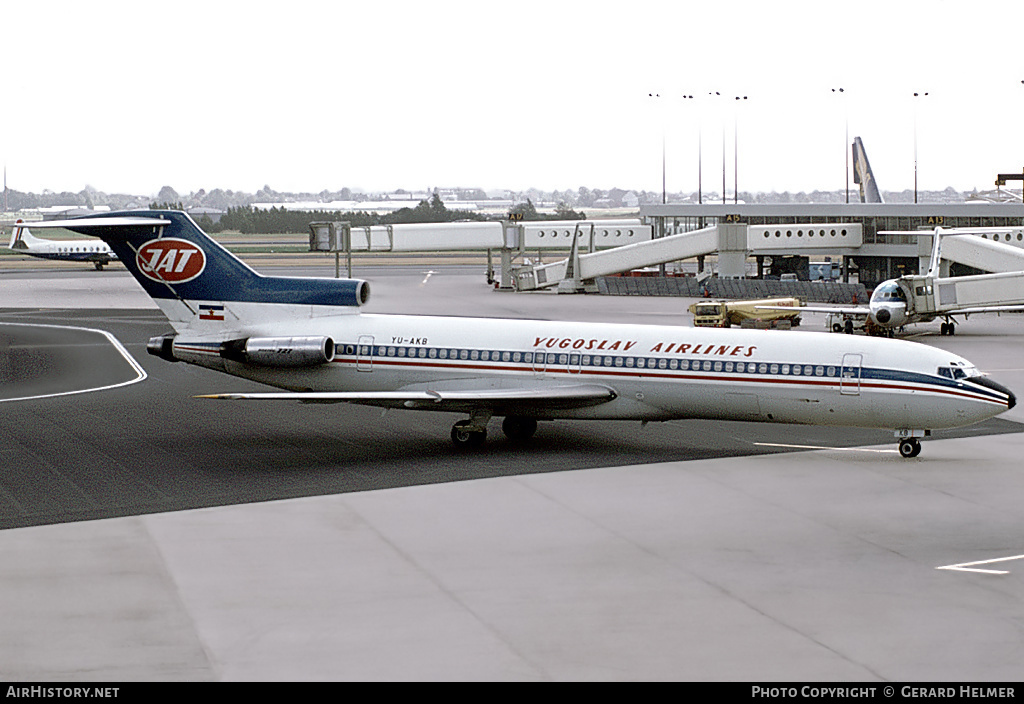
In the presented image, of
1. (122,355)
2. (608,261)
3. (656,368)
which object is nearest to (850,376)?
(656,368)

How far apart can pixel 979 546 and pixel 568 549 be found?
7.07 metres

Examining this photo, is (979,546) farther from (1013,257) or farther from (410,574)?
(1013,257)

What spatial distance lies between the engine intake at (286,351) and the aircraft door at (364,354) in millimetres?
650

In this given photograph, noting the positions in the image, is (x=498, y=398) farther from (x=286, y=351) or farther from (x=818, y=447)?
(x=818, y=447)

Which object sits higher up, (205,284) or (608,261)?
(205,284)

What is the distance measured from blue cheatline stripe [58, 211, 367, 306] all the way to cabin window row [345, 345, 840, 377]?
192 centimetres

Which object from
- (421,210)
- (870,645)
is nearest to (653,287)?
(870,645)

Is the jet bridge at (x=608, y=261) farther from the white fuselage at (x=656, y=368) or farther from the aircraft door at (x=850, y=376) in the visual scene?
the aircraft door at (x=850, y=376)

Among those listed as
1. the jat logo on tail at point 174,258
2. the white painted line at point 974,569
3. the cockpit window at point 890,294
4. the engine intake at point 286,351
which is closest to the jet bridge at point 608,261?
the cockpit window at point 890,294

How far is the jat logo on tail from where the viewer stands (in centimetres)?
3266

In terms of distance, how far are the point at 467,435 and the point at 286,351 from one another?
16.9 feet

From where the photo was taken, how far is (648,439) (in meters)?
31.5

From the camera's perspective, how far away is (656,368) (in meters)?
29.1

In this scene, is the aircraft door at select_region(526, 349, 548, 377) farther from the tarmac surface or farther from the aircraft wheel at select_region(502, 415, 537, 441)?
the tarmac surface
